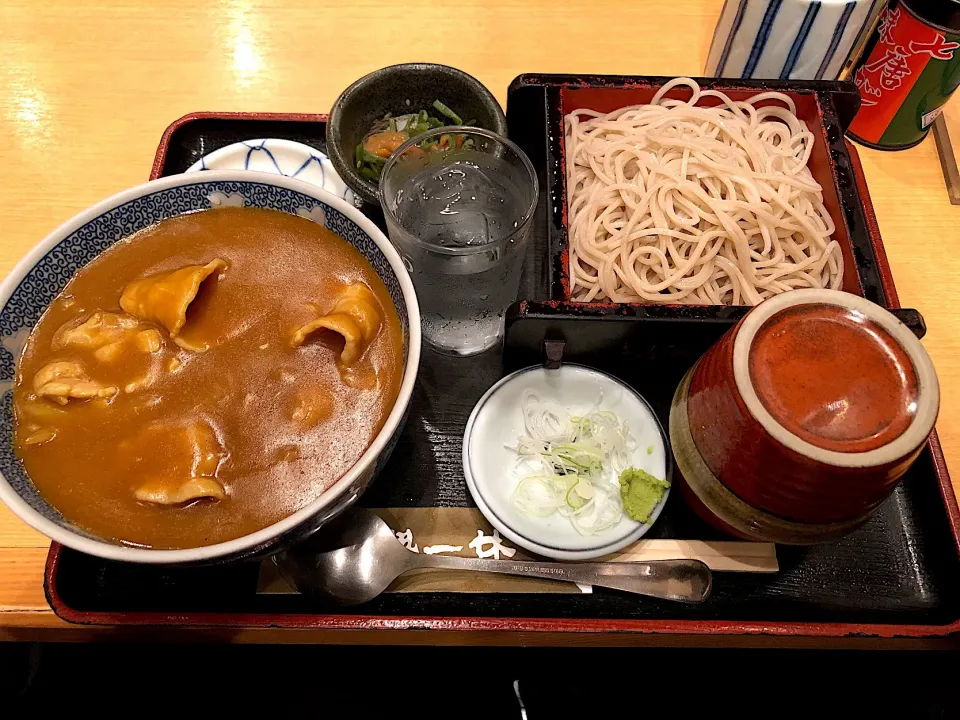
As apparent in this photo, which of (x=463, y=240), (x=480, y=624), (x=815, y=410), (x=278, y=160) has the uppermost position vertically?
(x=815, y=410)

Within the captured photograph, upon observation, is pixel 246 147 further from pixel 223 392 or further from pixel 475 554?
pixel 475 554

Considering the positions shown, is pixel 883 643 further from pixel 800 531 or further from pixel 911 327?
pixel 911 327

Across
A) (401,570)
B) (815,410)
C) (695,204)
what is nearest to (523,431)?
(401,570)

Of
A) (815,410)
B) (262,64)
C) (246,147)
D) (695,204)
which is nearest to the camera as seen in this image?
(815,410)

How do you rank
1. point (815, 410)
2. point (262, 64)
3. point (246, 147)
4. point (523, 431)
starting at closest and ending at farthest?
point (815, 410), point (523, 431), point (246, 147), point (262, 64)

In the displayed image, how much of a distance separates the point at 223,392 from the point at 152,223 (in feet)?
1.29

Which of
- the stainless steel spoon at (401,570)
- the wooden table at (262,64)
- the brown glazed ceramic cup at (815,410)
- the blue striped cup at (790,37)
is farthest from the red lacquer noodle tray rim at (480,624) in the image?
the blue striped cup at (790,37)

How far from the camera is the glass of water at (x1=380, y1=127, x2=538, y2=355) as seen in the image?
1.37 metres

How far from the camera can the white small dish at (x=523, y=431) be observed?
1300mm

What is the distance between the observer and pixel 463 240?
4.84 ft

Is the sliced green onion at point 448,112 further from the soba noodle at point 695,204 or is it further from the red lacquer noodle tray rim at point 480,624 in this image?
the red lacquer noodle tray rim at point 480,624

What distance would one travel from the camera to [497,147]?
4.79 feet

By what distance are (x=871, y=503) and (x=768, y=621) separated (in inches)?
12.3

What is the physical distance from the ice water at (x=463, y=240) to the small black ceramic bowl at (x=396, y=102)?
0.48 feet
